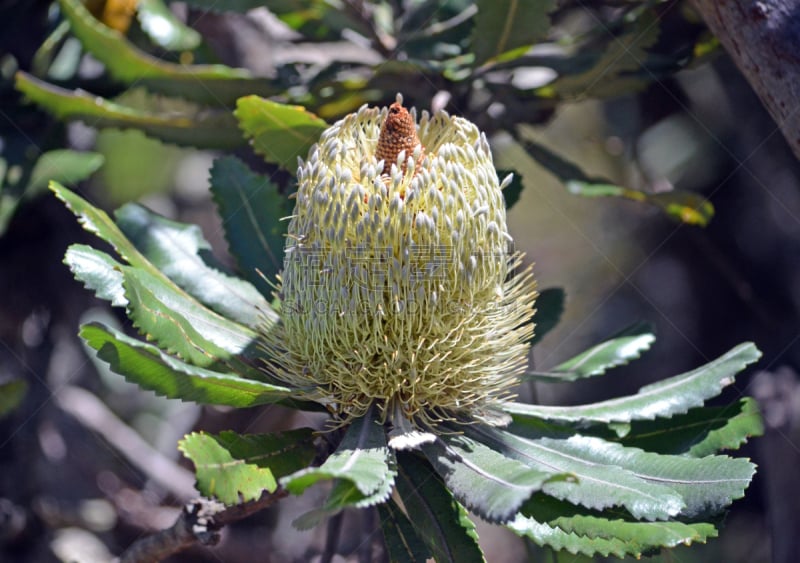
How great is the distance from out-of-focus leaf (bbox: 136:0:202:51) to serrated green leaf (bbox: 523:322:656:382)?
45.5 inches

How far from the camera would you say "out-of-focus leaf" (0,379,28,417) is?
2045 mm

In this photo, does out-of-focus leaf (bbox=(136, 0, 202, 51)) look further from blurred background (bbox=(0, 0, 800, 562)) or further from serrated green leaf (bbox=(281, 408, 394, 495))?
serrated green leaf (bbox=(281, 408, 394, 495))

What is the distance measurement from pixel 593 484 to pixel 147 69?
1.29m

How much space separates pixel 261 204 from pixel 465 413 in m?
0.65

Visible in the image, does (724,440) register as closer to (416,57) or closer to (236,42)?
(416,57)

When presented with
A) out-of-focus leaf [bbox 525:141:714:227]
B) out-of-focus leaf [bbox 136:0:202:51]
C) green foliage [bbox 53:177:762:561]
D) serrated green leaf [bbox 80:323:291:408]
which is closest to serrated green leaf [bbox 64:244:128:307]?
green foliage [bbox 53:177:762:561]

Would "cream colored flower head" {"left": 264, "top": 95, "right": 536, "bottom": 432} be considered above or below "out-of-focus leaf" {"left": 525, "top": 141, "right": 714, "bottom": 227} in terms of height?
below

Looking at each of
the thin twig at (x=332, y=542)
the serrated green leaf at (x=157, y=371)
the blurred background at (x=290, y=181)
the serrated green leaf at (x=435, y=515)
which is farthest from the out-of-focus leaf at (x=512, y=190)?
the thin twig at (x=332, y=542)

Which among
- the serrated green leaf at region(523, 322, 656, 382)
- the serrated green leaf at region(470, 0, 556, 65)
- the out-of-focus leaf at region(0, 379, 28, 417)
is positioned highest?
the serrated green leaf at region(470, 0, 556, 65)

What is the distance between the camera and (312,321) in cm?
150

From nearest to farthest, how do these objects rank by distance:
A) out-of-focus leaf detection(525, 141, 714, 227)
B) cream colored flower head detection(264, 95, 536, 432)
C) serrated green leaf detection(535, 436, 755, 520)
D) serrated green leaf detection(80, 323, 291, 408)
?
serrated green leaf detection(80, 323, 291, 408) → serrated green leaf detection(535, 436, 755, 520) → cream colored flower head detection(264, 95, 536, 432) → out-of-focus leaf detection(525, 141, 714, 227)

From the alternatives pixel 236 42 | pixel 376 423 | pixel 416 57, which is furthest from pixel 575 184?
pixel 236 42

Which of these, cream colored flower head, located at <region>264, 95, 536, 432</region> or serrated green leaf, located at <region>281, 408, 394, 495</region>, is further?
cream colored flower head, located at <region>264, 95, 536, 432</region>

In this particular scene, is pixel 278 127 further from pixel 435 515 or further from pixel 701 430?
pixel 701 430
